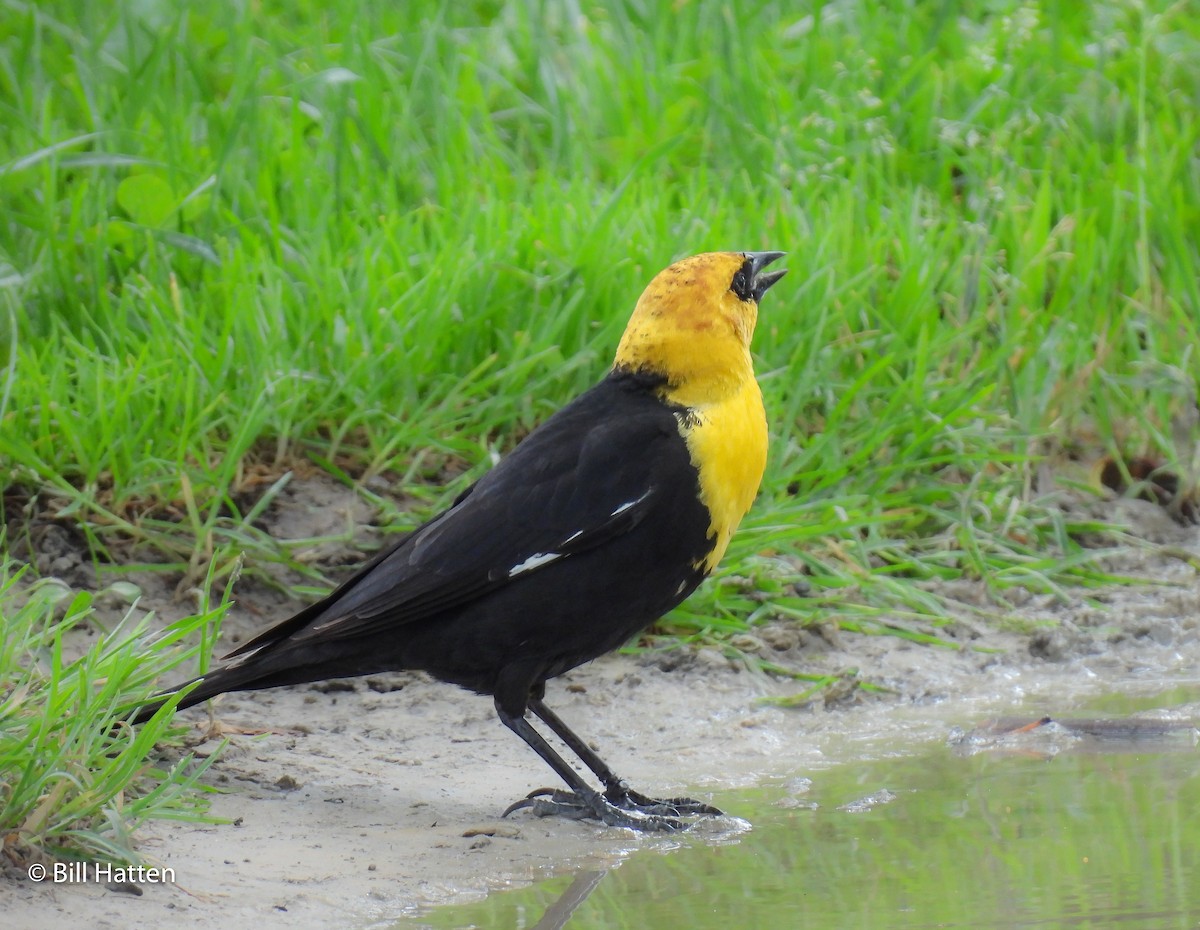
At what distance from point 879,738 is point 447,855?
1285 millimetres

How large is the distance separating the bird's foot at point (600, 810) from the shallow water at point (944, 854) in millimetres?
128

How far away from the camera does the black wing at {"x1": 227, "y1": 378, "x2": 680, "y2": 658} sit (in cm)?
371

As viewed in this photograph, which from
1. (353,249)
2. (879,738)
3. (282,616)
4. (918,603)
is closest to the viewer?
(879,738)

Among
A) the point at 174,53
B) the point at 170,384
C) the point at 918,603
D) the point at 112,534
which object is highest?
the point at 174,53

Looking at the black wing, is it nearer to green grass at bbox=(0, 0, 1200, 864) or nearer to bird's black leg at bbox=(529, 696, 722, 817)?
bird's black leg at bbox=(529, 696, 722, 817)

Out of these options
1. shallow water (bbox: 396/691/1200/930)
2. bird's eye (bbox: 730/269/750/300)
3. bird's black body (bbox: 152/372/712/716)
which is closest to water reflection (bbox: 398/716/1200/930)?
shallow water (bbox: 396/691/1200/930)

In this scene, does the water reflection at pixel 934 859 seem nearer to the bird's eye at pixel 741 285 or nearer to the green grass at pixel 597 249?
the green grass at pixel 597 249

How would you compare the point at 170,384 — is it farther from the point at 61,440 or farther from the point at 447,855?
the point at 447,855

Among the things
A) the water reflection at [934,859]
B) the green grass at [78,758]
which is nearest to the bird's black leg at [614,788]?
the water reflection at [934,859]

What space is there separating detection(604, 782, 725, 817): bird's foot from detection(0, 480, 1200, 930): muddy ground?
95 millimetres

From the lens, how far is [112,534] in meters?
4.54

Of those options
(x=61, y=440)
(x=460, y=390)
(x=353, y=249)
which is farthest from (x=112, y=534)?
(x=353, y=249)

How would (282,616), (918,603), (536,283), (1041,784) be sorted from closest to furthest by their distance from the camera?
(1041,784) → (282,616) → (918,603) → (536,283)

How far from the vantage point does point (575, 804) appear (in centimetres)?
363
